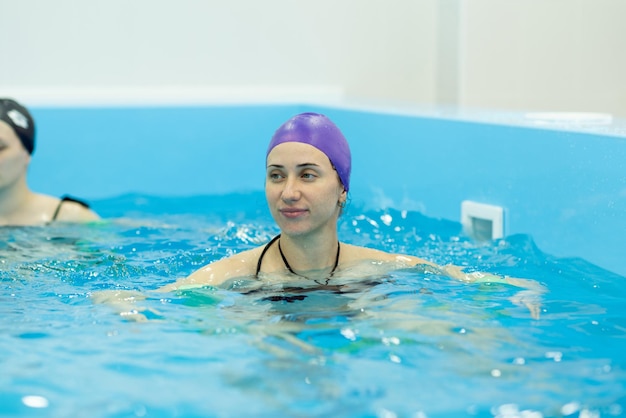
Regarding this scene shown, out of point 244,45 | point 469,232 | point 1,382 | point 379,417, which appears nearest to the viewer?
point 379,417

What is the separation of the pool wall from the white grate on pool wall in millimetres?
43

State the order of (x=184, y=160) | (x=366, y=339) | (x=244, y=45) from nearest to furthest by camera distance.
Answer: (x=366, y=339)
(x=184, y=160)
(x=244, y=45)

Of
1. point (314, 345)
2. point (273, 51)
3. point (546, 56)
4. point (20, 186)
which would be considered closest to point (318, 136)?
point (314, 345)

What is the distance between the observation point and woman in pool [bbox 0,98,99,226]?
5254mm

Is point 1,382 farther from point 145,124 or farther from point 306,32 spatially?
point 306,32

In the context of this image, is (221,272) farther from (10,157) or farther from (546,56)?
(546,56)

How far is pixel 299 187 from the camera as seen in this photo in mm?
3641

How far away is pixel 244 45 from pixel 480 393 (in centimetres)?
644

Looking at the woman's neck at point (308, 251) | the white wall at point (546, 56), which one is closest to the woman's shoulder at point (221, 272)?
the woman's neck at point (308, 251)

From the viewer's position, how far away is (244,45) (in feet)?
28.3

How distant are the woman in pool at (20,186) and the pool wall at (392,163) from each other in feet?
4.63

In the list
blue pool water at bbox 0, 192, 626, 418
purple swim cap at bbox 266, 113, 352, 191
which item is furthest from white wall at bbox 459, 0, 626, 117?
purple swim cap at bbox 266, 113, 352, 191

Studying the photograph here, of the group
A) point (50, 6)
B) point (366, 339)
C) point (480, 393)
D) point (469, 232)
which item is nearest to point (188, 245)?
point (469, 232)

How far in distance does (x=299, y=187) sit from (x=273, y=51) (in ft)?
17.2
